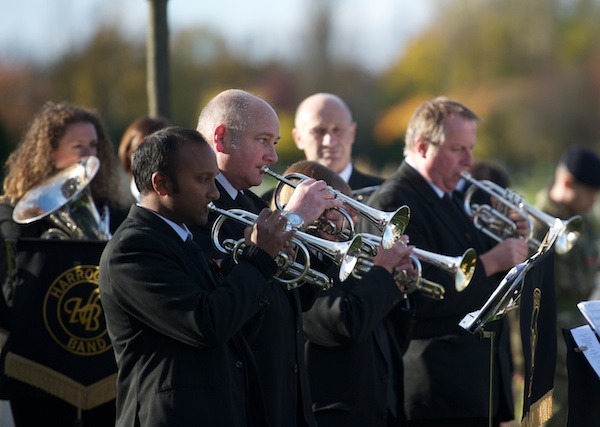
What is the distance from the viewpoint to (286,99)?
34.5 m

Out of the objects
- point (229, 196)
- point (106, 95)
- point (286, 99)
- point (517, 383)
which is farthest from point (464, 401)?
point (286, 99)

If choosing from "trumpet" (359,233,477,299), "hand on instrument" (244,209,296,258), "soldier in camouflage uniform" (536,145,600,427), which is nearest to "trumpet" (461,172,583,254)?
"soldier in camouflage uniform" (536,145,600,427)

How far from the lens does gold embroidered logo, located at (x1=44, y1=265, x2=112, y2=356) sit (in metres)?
5.64

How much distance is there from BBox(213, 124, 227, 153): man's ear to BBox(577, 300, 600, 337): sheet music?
1687 millimetres

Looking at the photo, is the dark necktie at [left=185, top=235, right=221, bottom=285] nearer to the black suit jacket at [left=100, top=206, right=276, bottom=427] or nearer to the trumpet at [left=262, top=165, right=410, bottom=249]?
the black suit jacket at [left=100, top=206, right=276, bottom=427]

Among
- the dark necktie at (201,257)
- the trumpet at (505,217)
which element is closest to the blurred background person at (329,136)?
A: the trumpet at (505,217)

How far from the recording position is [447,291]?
5.91m

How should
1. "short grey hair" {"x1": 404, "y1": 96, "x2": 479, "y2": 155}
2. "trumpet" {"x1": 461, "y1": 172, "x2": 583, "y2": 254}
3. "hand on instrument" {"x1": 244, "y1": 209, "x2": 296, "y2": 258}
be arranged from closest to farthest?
"hand on instrument" {"x1": 244, "y1": 209, "x2": 296, "y2": 258}, "short grey hair" {"x1": 404, "y1": 96, "x2": 479, "y2": 155}, "trumpet" {"x1": 461, "y1": 172, "x2": 583, "y2": 254}

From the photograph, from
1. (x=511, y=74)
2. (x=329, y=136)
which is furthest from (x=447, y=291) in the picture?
(x=511, y=74)

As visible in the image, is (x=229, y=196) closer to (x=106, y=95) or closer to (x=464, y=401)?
(x=464, y=401)

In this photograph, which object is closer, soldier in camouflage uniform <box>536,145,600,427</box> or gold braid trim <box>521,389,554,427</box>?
gold braid trim <box>521,389,554,427</box>

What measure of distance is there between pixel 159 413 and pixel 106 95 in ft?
66.6

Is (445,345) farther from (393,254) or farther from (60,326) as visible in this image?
(60,326)

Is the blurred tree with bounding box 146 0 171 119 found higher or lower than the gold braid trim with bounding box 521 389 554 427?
higher
